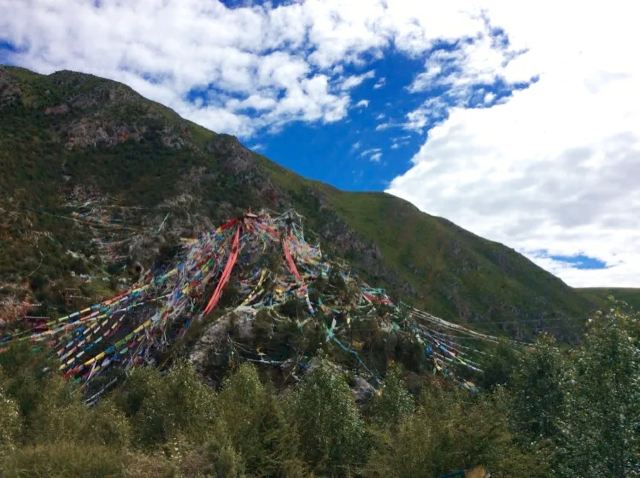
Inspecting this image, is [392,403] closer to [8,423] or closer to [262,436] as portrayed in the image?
[262,436]

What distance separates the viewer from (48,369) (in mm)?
35906

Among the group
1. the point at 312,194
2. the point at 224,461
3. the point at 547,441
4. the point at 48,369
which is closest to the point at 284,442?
the point at 224,461

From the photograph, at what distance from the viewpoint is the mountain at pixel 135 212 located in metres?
64.3

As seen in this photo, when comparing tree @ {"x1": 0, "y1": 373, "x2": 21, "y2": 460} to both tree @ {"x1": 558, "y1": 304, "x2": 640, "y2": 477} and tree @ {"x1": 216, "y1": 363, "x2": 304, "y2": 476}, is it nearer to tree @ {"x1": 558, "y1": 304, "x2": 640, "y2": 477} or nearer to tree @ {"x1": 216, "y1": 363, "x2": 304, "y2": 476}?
tree @ {"x1": 216, "y1": 363, "x2": 304, "y2": 476}

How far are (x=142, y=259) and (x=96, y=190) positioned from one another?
23222mm

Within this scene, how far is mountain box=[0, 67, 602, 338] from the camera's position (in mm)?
64312

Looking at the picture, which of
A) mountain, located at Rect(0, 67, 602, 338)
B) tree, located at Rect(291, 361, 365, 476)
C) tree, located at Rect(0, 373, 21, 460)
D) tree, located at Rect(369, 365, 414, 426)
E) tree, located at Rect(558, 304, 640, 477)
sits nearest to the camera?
tree, located at Rect(558, 304, 640, 477)

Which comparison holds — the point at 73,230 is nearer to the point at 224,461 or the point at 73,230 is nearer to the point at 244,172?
the point at 244,172

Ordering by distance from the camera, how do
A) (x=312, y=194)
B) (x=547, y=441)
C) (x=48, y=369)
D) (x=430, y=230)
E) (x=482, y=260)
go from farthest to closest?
1. (x=430, y=230)
2. (x=482, y=260)
3. (x=312, y=194)
4. (x=48, y=369)
5. (x=547, y=441)

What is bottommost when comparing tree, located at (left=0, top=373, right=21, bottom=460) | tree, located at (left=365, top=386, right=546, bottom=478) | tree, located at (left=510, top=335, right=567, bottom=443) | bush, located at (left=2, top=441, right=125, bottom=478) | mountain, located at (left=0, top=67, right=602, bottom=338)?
tree, located at (left=0, top=373, right=21, bottom=460)

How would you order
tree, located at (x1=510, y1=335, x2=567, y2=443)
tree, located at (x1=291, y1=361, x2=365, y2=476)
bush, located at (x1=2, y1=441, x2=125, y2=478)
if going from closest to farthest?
1. bush, located at (x1=2, y1=441, x2=125, y2=478)
2. tree, located at (x1=291, y1=361, x2=365, y2=476)
3. tree, located at (x1=510, y1=335, x2=567, y2=443)

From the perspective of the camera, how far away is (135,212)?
278ft

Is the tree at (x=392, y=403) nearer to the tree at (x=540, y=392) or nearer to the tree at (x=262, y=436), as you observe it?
the tree at (x=540, y=392)

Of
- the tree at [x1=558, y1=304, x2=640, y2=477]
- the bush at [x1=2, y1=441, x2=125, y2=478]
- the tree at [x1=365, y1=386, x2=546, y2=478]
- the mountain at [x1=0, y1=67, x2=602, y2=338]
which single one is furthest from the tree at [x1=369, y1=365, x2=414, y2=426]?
the mountain at [x1=0, y1=67, x2=602, y2=338]
